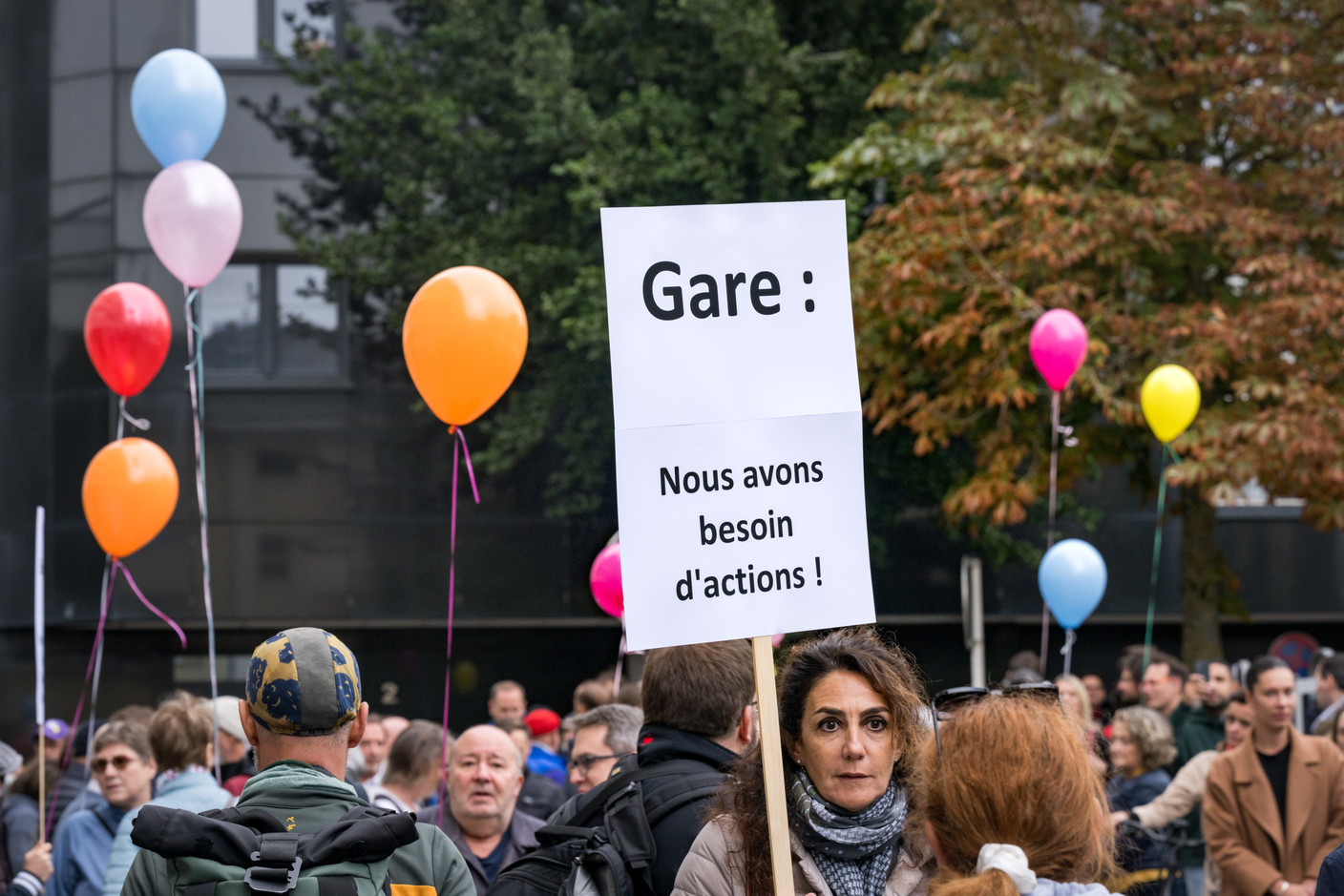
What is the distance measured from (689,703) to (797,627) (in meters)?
0.76

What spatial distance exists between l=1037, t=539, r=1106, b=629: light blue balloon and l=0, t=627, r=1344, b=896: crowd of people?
15.9 feet

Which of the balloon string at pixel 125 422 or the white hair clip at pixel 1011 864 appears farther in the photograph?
the balloon string at pixel 125 422

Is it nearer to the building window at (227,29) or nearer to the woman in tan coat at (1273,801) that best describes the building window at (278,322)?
the building window at (227,29)

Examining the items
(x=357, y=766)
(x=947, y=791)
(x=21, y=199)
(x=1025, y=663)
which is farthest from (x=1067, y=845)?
(x=21, y=199)

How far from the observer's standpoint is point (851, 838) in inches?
121

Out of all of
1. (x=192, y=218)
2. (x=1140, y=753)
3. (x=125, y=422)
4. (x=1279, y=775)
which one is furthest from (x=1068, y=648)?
(x=125, y=422)

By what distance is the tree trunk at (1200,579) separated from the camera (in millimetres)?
→ 13844

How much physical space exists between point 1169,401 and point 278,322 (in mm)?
10348

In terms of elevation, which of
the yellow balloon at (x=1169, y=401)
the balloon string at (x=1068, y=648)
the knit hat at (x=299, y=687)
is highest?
the yellow balloon at (x=1169, y=401)

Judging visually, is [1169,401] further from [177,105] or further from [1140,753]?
[177,105]

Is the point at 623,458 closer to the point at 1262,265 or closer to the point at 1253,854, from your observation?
the point at 1253,854

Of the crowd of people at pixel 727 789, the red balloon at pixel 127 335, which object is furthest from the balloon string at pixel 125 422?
the crowd of people at pixel 727 789

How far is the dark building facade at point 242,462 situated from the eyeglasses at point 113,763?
35.6 ft

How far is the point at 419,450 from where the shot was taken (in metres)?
17.2
